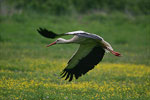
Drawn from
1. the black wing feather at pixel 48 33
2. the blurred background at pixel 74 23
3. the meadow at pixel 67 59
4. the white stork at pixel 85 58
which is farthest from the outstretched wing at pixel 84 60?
the blurred background at pixel 74 23

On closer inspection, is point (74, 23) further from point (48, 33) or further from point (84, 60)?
point (48, 33)

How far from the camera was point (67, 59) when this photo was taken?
1153 cm

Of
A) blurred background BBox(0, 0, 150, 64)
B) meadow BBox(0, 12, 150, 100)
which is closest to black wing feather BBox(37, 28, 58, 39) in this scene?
meadow BBox(0, 12, 150, 100)

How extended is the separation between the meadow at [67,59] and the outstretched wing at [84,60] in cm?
34

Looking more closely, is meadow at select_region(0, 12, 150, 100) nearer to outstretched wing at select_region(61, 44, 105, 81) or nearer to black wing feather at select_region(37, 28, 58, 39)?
outstretched wing at select_region(61, 44, 105, 81)

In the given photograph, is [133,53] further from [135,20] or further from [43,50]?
[135,20]

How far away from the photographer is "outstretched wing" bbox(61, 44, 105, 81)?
281 inches

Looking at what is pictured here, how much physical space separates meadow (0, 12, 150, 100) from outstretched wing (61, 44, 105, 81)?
340 millimetres

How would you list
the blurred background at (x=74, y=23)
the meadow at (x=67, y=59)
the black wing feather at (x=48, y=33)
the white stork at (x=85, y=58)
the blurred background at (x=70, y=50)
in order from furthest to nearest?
the blurred background at (x=74, y=23) < the white stork at (x=85, y=58) < the blurred background at (x=70, y=50) < the meadow at (x=67, y=59) < the black wing feather at (x=48, y=33)

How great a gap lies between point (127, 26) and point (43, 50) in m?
8.22

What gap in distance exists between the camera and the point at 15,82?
713 centimetres

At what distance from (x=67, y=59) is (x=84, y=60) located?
4.28m

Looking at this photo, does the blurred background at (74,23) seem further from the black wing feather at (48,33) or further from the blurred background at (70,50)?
the black wing feather at (48,33)

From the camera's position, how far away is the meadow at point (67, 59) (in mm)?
6652
